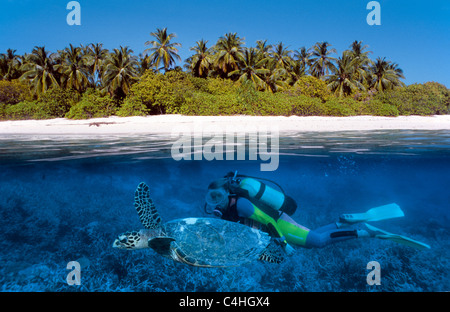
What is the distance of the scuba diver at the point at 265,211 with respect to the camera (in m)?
4.75

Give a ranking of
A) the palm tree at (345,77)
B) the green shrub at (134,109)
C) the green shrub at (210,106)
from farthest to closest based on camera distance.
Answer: the palm tree at (345,77)
the green shrub at (134,109)
the green shrub at (210,106)

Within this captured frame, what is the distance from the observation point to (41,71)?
35094mm

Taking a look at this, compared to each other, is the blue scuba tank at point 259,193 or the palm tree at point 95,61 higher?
the palm tree at point 95,61

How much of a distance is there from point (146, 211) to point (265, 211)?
6.77 ft

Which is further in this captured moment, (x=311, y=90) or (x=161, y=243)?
(x=311, y=90)

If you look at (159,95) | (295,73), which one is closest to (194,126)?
(159,95)

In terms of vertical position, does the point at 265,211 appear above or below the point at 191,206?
above

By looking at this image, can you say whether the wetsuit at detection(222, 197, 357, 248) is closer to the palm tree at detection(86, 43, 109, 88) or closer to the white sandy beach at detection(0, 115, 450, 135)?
the white sandy beach at detection(0, 115, 450, 135)

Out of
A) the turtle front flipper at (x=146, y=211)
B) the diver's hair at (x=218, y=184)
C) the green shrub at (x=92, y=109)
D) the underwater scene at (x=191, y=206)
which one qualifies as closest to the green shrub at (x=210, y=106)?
the green shrub at (x=92, y=109)

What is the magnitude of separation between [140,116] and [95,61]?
22184 mm

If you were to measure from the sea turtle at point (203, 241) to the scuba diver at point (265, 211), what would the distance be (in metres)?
0.17

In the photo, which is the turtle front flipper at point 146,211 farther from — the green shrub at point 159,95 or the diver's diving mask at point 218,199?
the green shrub at point 159,95

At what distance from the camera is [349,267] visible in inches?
270

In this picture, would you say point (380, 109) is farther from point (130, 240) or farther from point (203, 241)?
point (130, 240)
